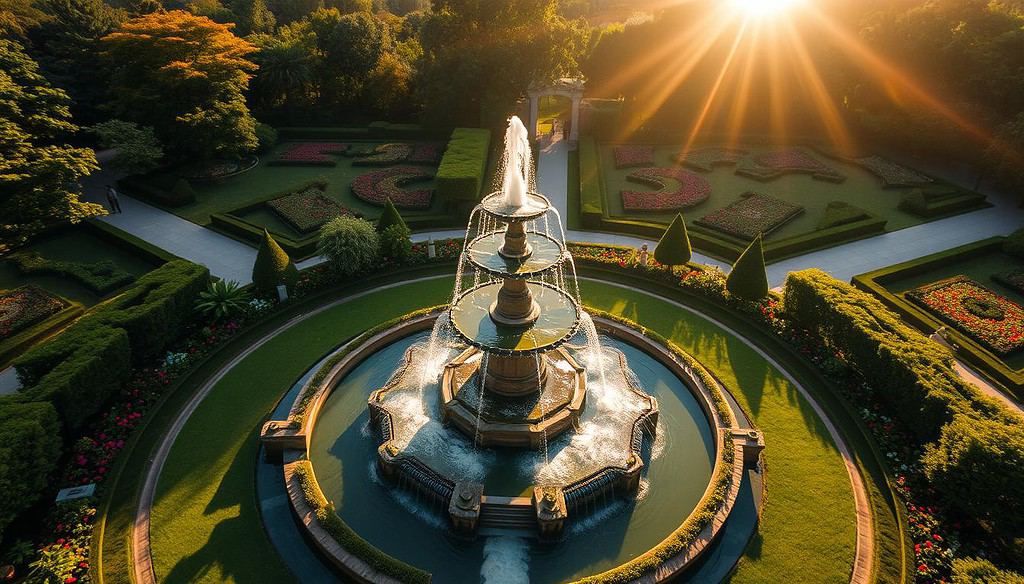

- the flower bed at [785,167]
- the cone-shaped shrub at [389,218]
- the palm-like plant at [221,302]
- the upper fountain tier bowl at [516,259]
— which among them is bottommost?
the palm-like plant at [221,302]

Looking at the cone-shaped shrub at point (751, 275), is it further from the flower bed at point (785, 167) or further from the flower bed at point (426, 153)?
the flower bed at point (426, 153)

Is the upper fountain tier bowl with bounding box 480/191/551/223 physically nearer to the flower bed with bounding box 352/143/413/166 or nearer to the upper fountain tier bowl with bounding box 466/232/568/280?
the upper fountain tier bowl with bounding box 466/232/568/280

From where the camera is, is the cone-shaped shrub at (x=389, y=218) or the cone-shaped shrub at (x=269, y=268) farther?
the cone-shaped shrub at (x=389, y=218)

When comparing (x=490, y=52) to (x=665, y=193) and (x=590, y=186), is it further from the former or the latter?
(x=665, y=193)

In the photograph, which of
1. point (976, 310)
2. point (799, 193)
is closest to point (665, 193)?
point (799, 193)

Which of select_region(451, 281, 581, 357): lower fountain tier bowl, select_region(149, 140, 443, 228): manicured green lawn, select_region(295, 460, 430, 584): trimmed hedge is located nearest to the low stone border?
select_region(295, 460, 430, 584): trimmed hedge

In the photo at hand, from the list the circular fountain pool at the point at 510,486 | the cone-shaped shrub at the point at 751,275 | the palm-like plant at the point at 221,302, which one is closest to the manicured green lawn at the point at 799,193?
the cone-shaped shrub at the point at 751,275

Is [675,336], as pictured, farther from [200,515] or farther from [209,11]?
[209,11]
